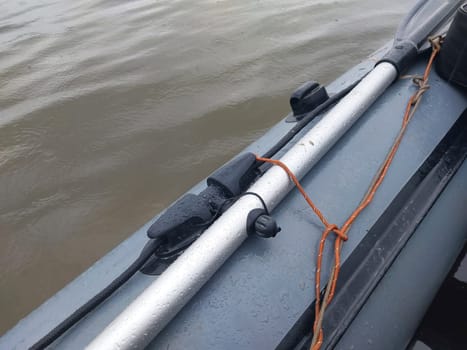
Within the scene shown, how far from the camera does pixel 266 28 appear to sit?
423 cm

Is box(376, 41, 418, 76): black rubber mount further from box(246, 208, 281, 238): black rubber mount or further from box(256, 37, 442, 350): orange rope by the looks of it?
box(246, 208, 281, 238): black rubber mount

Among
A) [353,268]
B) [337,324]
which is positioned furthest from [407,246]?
[337,324]

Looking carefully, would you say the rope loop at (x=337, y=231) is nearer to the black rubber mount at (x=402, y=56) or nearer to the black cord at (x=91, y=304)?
the black cord at (x=91, y=304)

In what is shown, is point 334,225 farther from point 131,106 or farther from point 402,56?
point 131,106

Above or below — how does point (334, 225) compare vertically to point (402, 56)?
below

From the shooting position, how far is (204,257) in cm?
84

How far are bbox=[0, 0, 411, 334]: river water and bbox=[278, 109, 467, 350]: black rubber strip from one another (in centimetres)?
158

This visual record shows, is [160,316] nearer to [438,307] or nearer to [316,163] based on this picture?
[316,163]

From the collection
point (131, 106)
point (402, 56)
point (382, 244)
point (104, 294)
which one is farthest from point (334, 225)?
point (131, 106)

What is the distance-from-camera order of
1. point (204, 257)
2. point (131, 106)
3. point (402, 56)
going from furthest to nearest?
point (131, 106) < point (402, 56) < point (204, 257)

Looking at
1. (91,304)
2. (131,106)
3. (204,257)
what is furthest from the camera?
(131,106)

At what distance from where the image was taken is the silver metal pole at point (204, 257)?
76 centimetres

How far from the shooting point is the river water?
2.29m

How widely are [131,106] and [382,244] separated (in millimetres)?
2718
